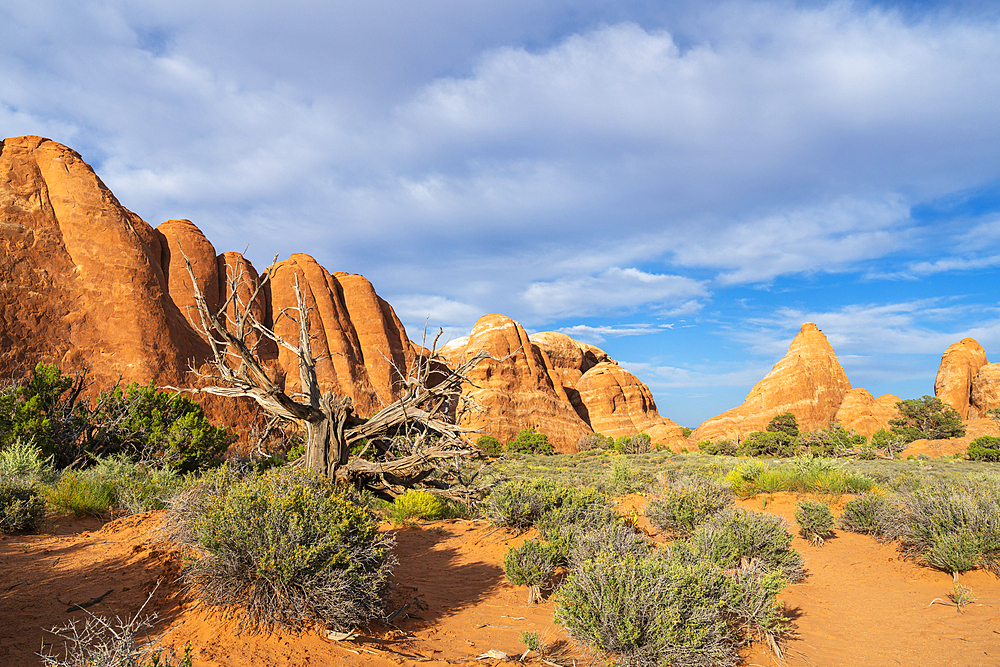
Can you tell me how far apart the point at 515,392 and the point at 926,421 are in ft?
130

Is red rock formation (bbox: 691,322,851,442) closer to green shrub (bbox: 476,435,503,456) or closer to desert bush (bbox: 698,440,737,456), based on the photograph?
desert bush (bbox: 698,440,737,456)

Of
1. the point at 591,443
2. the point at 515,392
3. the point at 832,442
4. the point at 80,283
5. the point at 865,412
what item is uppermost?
the point at 80,283

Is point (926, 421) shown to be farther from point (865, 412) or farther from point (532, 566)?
point (532, 566)

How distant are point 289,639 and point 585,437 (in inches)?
Result: 1852

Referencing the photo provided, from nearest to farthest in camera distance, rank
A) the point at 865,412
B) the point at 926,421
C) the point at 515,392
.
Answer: the point at 926,421 < the point at 515,392 < the point at 865,412

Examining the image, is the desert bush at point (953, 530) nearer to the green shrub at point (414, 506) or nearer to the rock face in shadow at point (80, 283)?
the green shrub at point (414, 506)

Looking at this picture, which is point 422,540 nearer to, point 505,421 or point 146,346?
point 146,346

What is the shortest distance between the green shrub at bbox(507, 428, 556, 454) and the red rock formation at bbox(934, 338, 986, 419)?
5139cm

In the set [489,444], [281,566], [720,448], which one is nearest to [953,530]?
[281,566]

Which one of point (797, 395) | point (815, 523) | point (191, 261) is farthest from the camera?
point (797, 395)

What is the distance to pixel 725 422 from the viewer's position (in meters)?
53.4

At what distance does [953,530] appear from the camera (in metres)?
7.36

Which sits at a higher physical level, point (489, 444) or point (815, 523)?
point (815, 523)

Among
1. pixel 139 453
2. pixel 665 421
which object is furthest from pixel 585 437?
pixel 139 453
